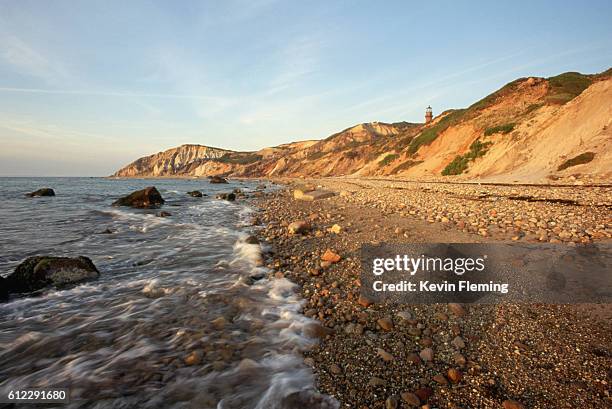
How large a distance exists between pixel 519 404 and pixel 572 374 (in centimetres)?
85

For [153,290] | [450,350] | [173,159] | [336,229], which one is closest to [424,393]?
[450,350]

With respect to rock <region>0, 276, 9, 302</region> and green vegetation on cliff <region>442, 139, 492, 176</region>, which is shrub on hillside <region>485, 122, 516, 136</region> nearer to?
green vegetation on cliff <region>442, 139, 492, 176</region>

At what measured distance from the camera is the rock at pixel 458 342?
327 centimetres

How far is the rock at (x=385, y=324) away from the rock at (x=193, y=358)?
95.7 inches

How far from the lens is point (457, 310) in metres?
4.03

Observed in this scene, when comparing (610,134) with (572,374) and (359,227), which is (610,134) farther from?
(572,374)

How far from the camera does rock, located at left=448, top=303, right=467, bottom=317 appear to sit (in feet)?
13.1

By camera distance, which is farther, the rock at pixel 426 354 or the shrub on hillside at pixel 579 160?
the shrub on hillside at pixel 579 160

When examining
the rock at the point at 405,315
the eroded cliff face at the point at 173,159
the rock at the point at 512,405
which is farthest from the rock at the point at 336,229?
the eroded cliff face at the point at 173,159

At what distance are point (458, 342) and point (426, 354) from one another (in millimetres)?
508

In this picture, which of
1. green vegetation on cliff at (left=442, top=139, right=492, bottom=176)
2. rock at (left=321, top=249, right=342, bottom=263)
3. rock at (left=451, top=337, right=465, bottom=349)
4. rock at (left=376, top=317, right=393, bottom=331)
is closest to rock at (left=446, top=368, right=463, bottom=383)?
rock at (left=451, top=337, right=465, bottom=349)

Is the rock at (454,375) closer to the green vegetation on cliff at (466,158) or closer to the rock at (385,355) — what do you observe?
the rock at (385,355)

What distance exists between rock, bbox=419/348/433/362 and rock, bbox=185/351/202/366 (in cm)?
270

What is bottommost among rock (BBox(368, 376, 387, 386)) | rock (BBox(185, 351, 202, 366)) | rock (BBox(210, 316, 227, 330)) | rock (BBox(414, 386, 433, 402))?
rock (BBox(185, 351, 202, 366))
